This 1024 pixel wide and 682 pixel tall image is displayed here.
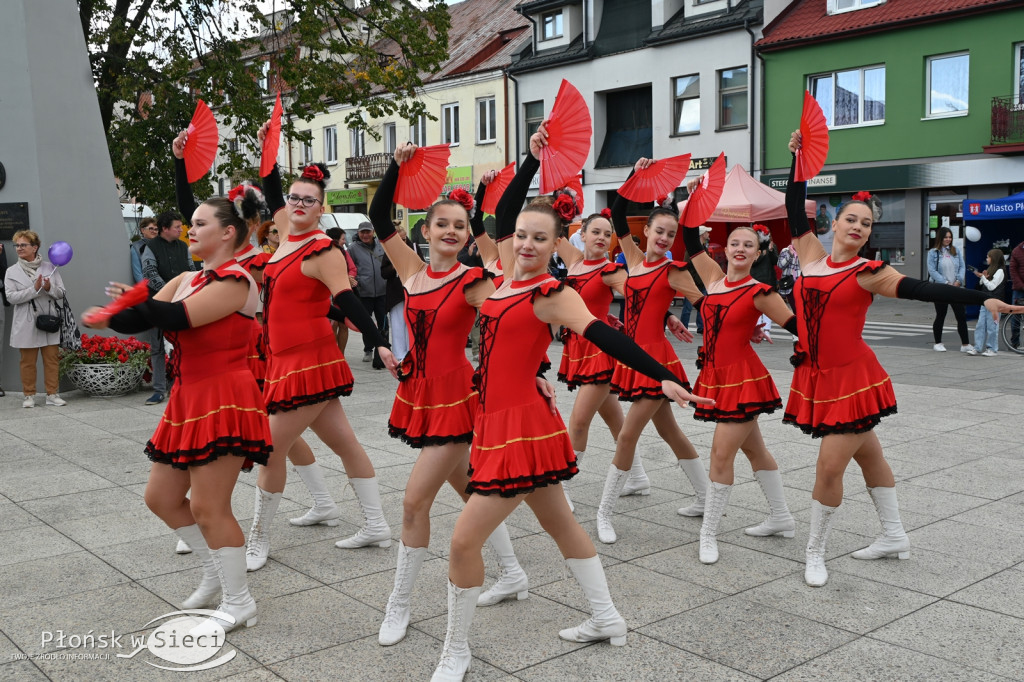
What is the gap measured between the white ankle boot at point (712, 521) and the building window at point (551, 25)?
29.1 meters

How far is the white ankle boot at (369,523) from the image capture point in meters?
5.49

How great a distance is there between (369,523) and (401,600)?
52.4 inches

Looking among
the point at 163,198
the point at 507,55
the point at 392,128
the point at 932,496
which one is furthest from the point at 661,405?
the point at 392,128

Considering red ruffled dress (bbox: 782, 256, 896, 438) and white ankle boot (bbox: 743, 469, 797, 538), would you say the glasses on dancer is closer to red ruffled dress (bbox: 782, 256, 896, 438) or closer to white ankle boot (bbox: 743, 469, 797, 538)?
red ruffled dress (bbox: 782, 256, 896, 438)

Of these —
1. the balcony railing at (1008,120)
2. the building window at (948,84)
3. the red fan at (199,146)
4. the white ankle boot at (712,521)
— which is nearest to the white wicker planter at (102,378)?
the red fan at (199,146)

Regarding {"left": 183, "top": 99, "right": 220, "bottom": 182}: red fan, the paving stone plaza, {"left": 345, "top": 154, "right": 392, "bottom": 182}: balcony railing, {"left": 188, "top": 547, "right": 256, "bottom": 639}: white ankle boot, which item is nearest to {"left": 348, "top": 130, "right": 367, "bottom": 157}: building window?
{"left": 345, "top": 154, "right": 392, "bottom": 182}: balcony railing

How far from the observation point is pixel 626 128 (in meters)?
31.1

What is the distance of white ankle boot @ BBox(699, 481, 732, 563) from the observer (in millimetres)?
5211

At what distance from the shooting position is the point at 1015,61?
2242 centimetres

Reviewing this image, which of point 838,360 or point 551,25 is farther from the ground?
point 551,25

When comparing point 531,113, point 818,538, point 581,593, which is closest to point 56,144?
point 581,593

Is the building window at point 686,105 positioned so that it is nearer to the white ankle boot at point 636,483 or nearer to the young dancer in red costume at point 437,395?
the white ankle boot at point 636,483

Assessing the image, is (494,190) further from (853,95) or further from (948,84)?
(853,95)

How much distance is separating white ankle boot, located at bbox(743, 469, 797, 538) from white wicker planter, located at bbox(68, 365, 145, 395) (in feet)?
27.0
